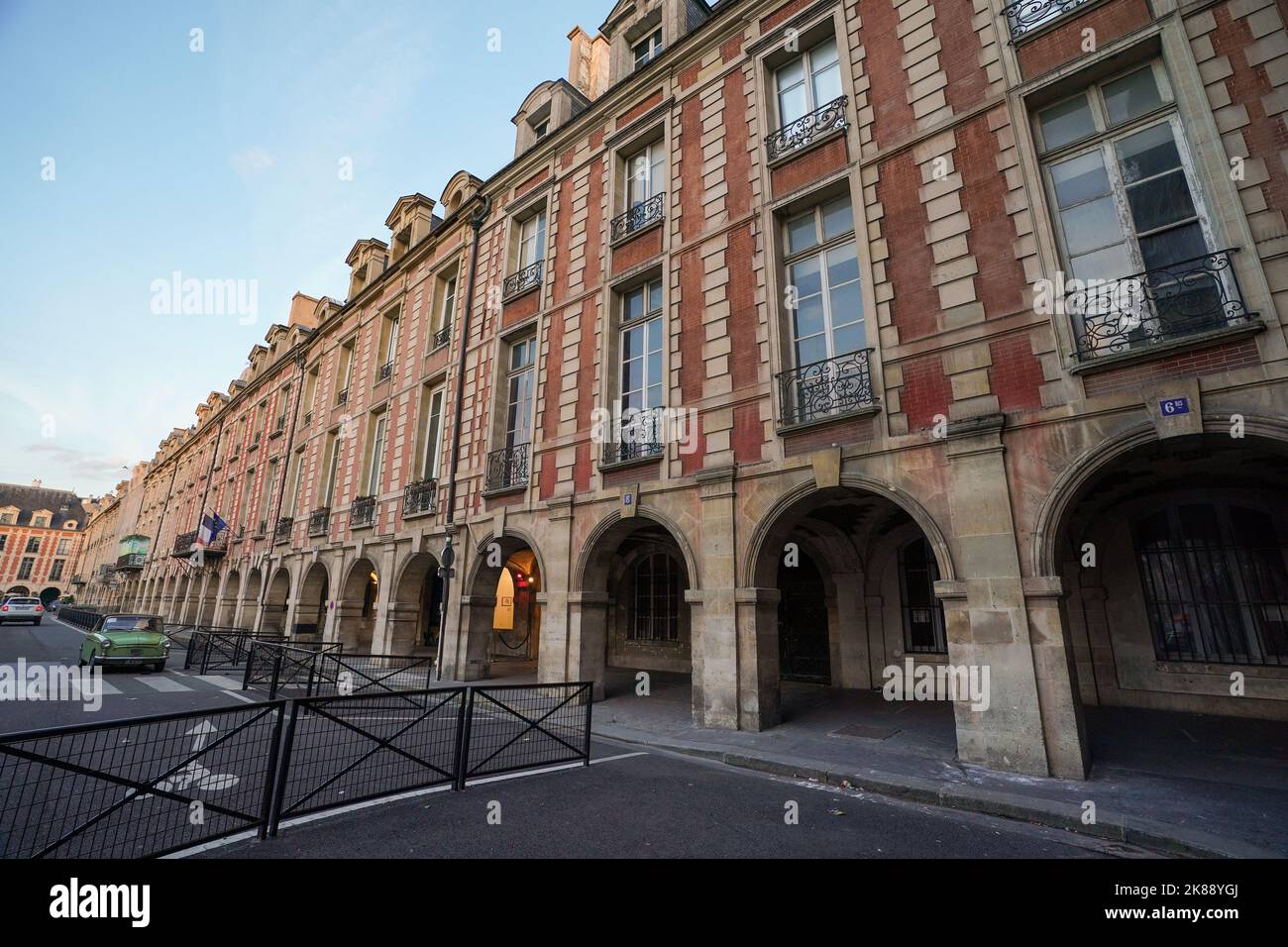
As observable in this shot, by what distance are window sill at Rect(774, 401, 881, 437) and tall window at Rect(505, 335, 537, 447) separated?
671 centimetres

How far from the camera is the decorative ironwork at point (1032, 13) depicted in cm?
716

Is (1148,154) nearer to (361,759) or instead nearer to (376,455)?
(361,759)

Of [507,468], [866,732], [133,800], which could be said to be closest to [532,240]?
[507,468]

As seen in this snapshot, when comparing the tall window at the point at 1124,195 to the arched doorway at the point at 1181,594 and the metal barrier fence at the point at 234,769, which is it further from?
the metal barrier fence at the point at 234,769

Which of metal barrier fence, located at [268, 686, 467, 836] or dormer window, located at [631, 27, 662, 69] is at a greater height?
dormer window, located at [631, 27, 662, 69]

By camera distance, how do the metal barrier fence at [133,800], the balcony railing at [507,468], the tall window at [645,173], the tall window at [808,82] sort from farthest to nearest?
the balcony railing at [507,468] → the tall window at [645,173] → the tall window at [808,82] → the metal barrier fence at [133,800]

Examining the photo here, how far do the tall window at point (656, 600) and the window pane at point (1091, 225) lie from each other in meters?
11.2

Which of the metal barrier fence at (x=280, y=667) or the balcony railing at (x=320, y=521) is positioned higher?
the balcony railing at (x=320, y=521)

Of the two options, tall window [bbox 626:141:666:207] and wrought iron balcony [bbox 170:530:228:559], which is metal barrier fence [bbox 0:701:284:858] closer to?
tall window [bbox 626:141:666:207]

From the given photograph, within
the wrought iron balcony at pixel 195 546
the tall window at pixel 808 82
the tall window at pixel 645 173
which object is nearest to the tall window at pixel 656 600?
the tall window at pixel 645 173

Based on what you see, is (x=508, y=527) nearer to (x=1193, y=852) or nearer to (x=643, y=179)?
(x=643, y=179)

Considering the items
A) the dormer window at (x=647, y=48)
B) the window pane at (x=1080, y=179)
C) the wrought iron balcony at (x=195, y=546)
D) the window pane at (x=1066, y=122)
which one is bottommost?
the wrought iron balcony at (x=195, y=546)

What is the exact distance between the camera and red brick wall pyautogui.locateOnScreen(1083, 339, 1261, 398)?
5.37m

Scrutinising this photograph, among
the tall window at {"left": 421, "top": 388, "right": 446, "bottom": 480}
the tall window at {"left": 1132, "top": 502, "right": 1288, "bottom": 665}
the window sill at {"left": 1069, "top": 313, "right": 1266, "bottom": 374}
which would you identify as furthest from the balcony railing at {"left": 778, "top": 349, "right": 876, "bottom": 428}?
the tall window at {"left": 421, "top": 388, "right": 446, "bottom": 480}
